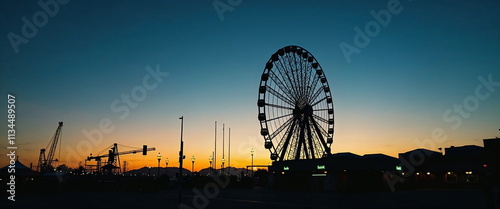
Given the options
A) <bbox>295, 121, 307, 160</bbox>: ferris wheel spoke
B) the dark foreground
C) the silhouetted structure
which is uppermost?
<bbox>295, 121, 307, 160</bbox>: ferris wheel spoke

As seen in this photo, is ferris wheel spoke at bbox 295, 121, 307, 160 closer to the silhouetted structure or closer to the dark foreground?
the silhouetted structure

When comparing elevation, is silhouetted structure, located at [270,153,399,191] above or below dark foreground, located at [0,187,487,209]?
above

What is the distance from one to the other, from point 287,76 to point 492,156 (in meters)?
38.3

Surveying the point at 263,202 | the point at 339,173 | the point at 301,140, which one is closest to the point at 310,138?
the point at 301,140

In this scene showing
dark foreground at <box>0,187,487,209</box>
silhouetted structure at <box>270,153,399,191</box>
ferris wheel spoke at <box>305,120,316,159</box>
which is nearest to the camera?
dark foreground at <box>0,187,487,209</box>

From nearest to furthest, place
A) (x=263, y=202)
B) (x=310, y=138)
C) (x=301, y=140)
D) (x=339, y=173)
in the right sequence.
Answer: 1. (x=263, y=202)
2. (x=339, y=173)
3. (x=301, y=140)
4. (x=310, y=138)

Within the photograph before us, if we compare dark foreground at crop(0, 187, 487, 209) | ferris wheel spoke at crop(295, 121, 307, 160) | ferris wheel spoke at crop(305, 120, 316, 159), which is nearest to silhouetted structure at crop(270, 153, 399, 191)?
ferris wheel spoke at crop(295, 121, 307, 160)

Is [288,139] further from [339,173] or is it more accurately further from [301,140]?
[339,173]

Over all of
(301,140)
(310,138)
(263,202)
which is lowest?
(263,202)

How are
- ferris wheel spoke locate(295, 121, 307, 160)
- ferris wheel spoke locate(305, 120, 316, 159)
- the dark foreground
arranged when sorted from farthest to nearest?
ferris wheel spoke locate(305, 120, 316, 159) → ferris wheel spoke locate(295, 121, 307, 160) → the dark foreground

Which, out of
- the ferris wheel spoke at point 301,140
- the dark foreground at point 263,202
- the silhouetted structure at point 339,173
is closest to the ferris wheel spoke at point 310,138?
the ferris wheel spoke at point 301,140

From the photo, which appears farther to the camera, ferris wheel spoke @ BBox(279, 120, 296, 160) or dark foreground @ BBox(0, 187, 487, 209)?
ferris wheel spoke @ BBox(279, 120, 296, 160)

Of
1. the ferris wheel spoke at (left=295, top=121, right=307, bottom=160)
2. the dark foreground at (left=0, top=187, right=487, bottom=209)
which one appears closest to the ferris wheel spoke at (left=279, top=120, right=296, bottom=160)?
the ferris wheel spoke at (left=295, top=121, right=307, bottom=160)

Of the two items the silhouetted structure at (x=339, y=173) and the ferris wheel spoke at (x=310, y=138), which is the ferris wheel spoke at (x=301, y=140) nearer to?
the ferris wheel spoke at (x=310, y=138)
